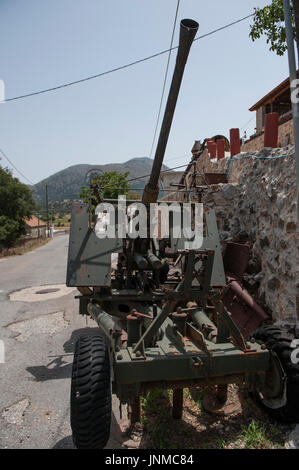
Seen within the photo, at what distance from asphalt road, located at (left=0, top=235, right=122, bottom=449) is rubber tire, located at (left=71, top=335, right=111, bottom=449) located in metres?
0.59

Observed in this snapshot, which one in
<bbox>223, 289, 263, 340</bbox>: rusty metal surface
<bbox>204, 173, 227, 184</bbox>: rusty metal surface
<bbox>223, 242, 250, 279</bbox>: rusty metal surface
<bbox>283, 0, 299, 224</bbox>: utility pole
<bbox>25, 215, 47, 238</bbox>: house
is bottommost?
<bbox>25, 215, 47, 238</bbox>: house

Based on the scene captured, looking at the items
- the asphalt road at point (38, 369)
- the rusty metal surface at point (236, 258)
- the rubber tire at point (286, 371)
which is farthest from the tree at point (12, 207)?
the rubber tire at point (286, 371)

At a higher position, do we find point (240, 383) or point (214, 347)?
point (214, 347)

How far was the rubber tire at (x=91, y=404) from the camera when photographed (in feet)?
9.78

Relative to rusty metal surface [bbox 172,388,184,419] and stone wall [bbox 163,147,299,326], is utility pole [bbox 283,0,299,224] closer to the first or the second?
stone wall [bbox 163,147,299,326]

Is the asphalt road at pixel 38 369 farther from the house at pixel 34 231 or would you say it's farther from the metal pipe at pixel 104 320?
the house at pixel 34 231

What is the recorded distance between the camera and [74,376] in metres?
3.12

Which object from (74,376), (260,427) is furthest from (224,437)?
(74,376)

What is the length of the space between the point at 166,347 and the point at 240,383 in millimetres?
749

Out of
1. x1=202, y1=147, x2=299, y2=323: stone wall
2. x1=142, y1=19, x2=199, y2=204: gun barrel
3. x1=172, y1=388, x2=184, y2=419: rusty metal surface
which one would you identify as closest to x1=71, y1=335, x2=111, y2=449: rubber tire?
x1=172, y1=388, x2=184, y2=419: rusty metal surface

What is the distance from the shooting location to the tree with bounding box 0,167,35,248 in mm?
28905

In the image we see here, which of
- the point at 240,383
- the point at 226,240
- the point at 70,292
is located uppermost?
the point at 226,240

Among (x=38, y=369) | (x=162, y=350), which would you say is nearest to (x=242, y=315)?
(x=162, y=350)

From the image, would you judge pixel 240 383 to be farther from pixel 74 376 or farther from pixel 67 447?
pixel 67 447
